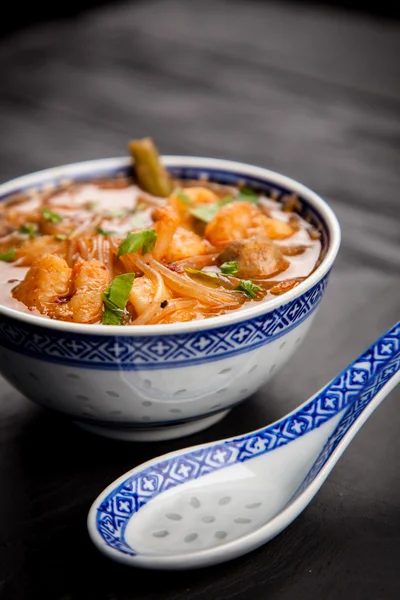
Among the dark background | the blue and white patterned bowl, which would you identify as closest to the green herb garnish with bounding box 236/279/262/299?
the blue and white patterned bowl

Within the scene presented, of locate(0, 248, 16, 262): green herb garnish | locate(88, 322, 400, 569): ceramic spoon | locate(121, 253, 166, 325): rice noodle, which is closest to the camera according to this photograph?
locate(88, 322, 400, 569): ceramic spoon

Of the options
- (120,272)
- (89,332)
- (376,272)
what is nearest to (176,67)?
(376,272)

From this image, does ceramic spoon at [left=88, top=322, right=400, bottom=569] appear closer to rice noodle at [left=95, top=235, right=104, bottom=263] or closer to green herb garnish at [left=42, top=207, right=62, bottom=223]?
rice noodle at [left=95, top=235, right=104, bottom=263]

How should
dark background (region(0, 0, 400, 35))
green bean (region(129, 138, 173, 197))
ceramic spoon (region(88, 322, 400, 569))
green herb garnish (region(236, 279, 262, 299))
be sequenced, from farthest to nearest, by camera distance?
dark background (region(0, 0, 400, 35))
green bean (region(129, 138, 173, 197))
green herb garnish (region(236, 279, 262, 299))
ceramic spoon (region(88, 322, 400, 569))

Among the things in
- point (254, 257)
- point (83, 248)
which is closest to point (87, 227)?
point (83, 248)

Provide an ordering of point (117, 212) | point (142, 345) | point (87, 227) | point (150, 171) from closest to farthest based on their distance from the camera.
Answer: point (142, 345) < point (87, 227) < point (117, 212) < point (150, 171)

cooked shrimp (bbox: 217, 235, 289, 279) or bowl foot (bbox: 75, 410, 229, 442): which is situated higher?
cooked shrimp (bbox: 217, 235, 289, 279)

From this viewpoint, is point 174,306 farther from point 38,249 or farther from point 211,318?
point 38,249

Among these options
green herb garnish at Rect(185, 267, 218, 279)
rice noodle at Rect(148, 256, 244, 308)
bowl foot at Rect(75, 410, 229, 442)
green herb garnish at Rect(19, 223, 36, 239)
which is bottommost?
bowl foot at Rect(75, 410, 229, 442)
